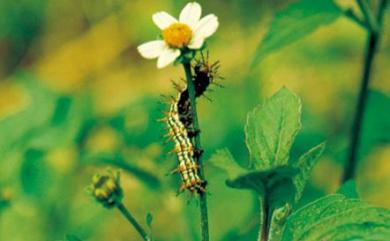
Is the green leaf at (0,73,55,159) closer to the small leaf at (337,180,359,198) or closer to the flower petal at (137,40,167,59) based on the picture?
the flower petal at (137,40,167,59)

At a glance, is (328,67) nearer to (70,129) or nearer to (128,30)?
(128,30)

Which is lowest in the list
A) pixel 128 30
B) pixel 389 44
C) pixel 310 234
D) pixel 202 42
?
pixel 310 234

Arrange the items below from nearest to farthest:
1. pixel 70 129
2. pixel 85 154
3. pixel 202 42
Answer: pixel 202 42
pixel 70 129
pixel 85 154

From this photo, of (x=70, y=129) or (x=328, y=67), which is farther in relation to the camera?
(x=328, y=67)

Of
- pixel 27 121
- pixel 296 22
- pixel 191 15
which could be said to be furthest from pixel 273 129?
pixel 27 121

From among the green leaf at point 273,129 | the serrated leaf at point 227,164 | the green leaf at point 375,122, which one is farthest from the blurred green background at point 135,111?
the serrated leaf at point 227,164

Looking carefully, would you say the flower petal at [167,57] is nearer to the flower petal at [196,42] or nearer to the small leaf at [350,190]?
the flower petal at [196,42]

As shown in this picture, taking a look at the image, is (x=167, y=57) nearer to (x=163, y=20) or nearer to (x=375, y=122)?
(x=163, y=20)

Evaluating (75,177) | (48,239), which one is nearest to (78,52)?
(75,177)
